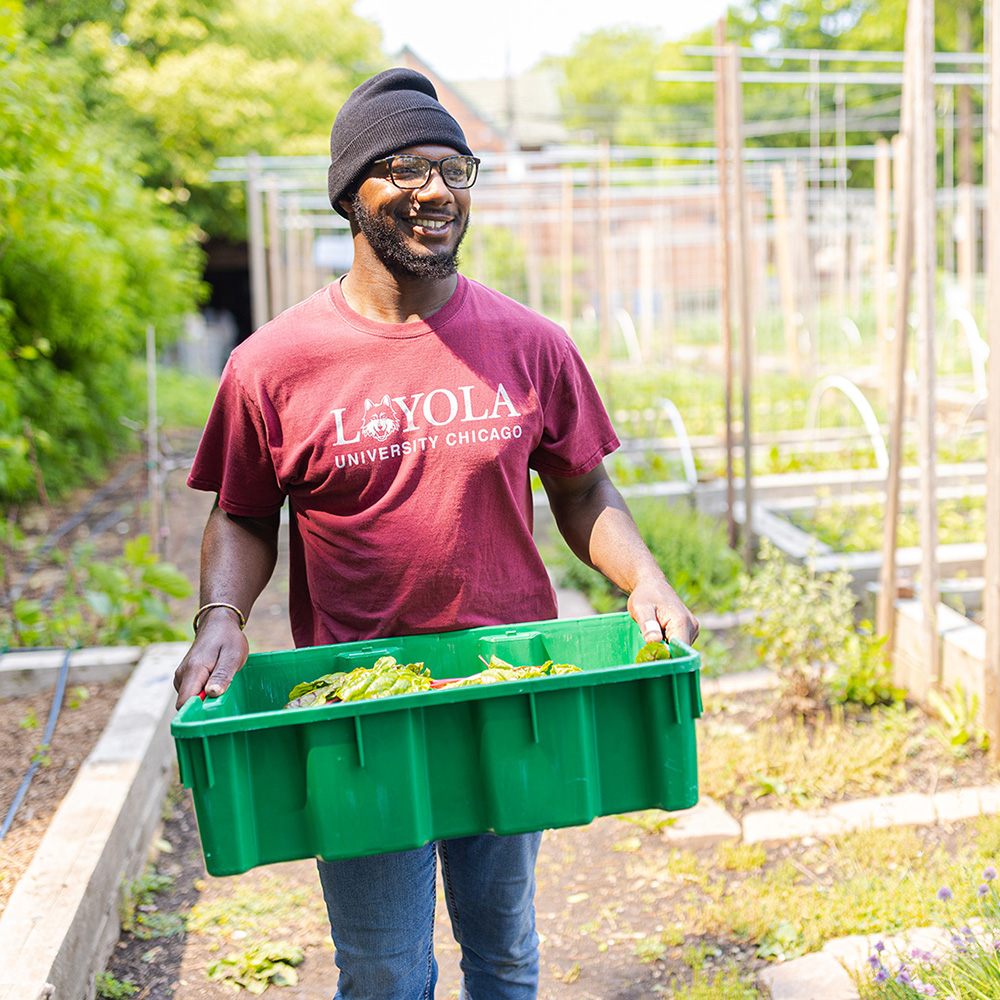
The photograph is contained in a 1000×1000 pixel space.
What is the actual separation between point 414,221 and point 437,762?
3.09 feet

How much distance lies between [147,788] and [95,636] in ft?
4.87

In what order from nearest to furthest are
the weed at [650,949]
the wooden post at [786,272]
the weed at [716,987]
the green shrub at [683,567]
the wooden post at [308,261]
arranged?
the weed at [716,987], the weed at [650,949], the green shrub at [683,567], the wooden post at [786,272], the wooden post at [308,261]

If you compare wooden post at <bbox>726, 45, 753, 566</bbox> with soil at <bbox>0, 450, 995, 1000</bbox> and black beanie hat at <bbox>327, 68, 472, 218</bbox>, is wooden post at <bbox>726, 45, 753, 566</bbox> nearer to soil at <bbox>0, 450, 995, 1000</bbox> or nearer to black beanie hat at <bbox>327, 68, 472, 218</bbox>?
soil at <bbox>0, 450, 995, 1000</bbox>

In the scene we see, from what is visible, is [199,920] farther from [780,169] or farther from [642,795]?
[780,169]

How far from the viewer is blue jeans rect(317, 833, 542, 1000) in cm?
177

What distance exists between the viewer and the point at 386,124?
1834 mm

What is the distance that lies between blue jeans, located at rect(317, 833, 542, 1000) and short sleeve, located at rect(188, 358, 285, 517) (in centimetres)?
68

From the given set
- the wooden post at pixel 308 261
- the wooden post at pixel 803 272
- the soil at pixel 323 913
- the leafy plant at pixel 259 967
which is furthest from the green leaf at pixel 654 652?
the wooden post at pixel 308 261

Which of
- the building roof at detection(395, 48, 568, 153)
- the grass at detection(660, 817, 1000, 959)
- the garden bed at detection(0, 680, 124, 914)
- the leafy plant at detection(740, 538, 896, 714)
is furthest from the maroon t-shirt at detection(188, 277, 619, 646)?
the building roof at detection(395, 48, 568, 153)

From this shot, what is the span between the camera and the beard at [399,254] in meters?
1.85

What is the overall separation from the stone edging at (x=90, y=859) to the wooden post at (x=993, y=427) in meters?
2.86

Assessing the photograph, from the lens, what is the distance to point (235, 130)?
61.7 feet

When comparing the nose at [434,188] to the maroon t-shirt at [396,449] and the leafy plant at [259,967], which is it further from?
the leafy plant at [259,967]

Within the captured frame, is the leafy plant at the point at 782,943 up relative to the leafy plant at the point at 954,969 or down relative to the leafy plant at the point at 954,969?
down
